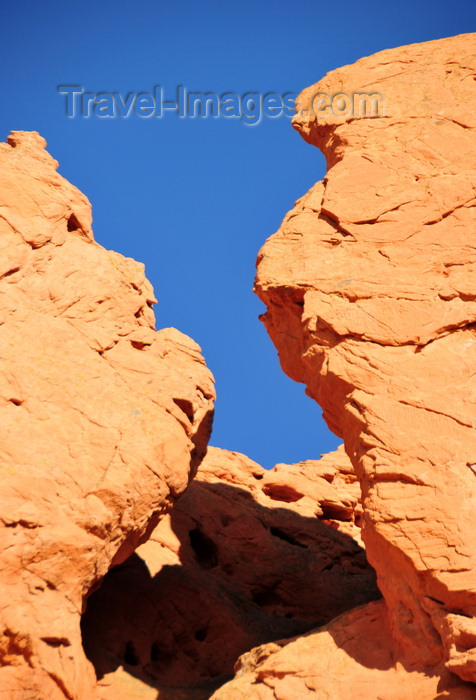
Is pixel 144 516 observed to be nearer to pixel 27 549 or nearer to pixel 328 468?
Result: pixel 27 549

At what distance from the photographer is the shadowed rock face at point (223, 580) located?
13.0 metres

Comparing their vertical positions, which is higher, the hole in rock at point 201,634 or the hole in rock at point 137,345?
the hole in rock at point 137,345

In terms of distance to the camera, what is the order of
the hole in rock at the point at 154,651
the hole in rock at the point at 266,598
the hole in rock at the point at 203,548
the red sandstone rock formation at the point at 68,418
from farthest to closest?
the hole in rock at the point at 203,548
the hole in rock at the point at 266,598
the hole in rock at the point at 154,651
the red sandstone rock formation at the point at 68,418

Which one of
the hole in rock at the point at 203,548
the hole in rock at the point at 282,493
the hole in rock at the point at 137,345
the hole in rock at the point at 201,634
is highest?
the hole in rock at the point at 282,493

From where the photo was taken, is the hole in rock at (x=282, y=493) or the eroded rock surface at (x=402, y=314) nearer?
the eroded rock surface at (x=402, y=314)

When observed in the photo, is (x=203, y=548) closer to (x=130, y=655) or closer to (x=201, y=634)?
(x=201, y=634)

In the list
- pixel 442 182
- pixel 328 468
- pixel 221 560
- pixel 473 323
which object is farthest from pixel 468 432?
pixel 328 468

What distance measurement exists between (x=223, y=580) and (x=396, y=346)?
7.72 metres

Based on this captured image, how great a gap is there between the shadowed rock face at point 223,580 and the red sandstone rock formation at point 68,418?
264cm

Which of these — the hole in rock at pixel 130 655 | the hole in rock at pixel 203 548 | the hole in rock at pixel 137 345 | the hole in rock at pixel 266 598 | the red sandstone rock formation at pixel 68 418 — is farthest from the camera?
the hole in rock at pixel 203 548

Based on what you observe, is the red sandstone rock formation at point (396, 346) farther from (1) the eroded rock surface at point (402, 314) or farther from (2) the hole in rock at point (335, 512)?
(2) the hole in rock at point (335, 512)

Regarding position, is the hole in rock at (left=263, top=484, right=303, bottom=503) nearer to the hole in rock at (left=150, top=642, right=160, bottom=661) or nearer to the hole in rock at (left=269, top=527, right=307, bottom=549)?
the hole in rock at (left=269, top=527, right=307, bottom=549)

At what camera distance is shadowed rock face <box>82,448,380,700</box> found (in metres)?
13.0

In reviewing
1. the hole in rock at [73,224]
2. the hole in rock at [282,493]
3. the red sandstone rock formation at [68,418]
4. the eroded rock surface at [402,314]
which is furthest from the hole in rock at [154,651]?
the hole in rock at [73,224]
